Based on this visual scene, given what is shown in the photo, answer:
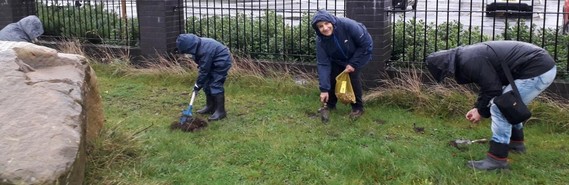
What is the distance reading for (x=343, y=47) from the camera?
646cm

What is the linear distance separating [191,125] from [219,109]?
55 cm

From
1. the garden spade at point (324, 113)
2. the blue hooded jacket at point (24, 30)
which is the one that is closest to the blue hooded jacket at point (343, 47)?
the garden spade at point (324, 113)

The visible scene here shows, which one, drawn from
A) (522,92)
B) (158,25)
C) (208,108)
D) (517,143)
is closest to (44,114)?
(208,108)

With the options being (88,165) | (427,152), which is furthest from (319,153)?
(88,165)

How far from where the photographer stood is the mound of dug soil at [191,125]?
627cm

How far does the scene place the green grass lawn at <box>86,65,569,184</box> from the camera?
491 cm

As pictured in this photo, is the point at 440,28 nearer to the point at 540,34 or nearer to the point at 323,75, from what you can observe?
the point at 540,34

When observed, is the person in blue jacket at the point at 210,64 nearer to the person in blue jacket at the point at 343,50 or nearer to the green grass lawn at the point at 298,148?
the green grass lawn at the point at 298,148

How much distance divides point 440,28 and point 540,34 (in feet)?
4.13

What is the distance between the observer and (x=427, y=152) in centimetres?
550

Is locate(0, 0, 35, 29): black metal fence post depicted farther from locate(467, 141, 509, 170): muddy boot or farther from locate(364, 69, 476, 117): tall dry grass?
locate(467, 141, 509, 170): muddy boot

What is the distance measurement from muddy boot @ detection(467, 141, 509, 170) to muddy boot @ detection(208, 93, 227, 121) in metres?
2.77

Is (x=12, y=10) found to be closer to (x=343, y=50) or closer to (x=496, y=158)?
(x=343, y=50)

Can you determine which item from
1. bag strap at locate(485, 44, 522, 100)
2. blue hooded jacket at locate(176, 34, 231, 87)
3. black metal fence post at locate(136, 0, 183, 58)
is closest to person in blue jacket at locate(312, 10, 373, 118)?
blue hooded jacket at locate(176, 34, 231, 87)
